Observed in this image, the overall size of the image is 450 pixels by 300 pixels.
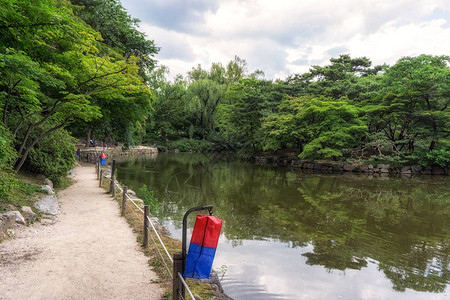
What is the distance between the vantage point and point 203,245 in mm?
2652

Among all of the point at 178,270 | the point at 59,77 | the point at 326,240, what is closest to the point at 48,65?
the point at 59,77

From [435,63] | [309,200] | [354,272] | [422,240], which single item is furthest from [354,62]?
[354,272]

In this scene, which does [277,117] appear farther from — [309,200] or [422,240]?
[422,240]

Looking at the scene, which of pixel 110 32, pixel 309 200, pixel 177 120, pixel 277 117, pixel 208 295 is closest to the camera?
pixel 208 295

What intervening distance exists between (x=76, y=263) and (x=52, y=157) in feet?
24.4

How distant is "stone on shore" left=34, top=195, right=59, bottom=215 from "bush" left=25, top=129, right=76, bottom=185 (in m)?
2.66

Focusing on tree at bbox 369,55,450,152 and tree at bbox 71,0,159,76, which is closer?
tree at bbox 71,0,159,76

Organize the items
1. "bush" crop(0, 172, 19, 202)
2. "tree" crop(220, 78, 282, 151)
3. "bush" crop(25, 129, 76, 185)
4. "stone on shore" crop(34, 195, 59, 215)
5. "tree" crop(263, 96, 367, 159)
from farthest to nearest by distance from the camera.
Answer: "tree" crop(220, 78, 282, 151) → "tree" crop(263, 96, 367, 159) → "bush" crop(25, 129, 76, 185) → "stone on shore" crop(34, 195, 59, 215) → "bush" crop(0, 172, 19, 202)

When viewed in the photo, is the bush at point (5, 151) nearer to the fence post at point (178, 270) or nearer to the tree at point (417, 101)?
the fence post at point (178, 270)

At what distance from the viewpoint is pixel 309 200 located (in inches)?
435

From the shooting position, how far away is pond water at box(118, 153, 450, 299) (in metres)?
4.69

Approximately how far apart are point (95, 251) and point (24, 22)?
13.7 ft

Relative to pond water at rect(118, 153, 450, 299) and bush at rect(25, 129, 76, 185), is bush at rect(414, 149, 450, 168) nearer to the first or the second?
pond water at rect(118, 153, 450, 299)

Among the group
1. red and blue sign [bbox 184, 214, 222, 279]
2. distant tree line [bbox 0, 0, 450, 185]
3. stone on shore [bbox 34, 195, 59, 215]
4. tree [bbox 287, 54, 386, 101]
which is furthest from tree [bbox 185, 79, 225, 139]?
red and blue sign [bbox 184, 214, 222, 279]
